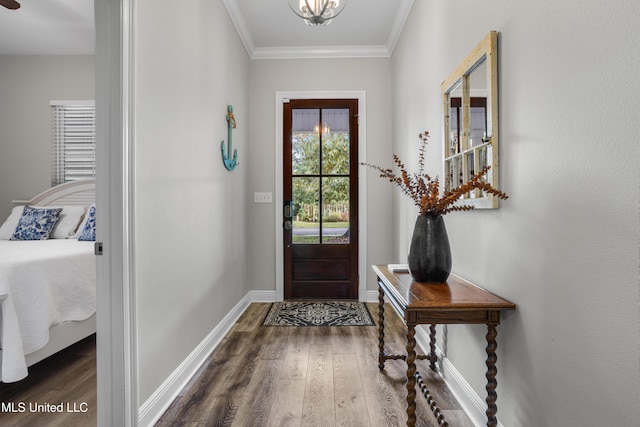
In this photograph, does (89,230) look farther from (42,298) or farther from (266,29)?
(266,29)

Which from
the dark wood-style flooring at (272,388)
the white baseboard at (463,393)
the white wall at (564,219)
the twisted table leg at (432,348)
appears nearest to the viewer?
the white wall at (564,219)

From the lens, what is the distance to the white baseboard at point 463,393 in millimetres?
1616

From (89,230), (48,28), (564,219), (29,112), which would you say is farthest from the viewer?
(29,112)

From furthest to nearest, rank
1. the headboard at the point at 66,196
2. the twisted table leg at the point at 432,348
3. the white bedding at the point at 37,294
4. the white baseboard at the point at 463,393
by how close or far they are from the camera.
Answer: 1. the headboard at the point at 66,196
2. the twisted table leg at the point at 432,348
3. the white bedding at the point at 37,294
4. the white baseboard at the point at 463,393

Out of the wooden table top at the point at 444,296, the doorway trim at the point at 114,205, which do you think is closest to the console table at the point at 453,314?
the wooden table top at the point at 444,296

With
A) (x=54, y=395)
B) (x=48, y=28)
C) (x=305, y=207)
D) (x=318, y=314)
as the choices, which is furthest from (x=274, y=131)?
(x=54, y=395)

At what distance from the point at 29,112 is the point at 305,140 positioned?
2.97 meters

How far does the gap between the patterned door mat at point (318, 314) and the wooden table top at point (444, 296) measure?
1.55m

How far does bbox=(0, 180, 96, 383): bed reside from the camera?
1.87 meters

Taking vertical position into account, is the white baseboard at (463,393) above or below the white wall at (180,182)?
below

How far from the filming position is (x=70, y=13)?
127 inches

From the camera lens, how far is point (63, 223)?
10.5 feet

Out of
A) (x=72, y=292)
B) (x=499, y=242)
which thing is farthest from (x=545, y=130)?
(x=72, y=292)

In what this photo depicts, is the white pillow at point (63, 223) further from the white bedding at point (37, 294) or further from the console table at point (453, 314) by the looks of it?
the console table at point (453, 314)
